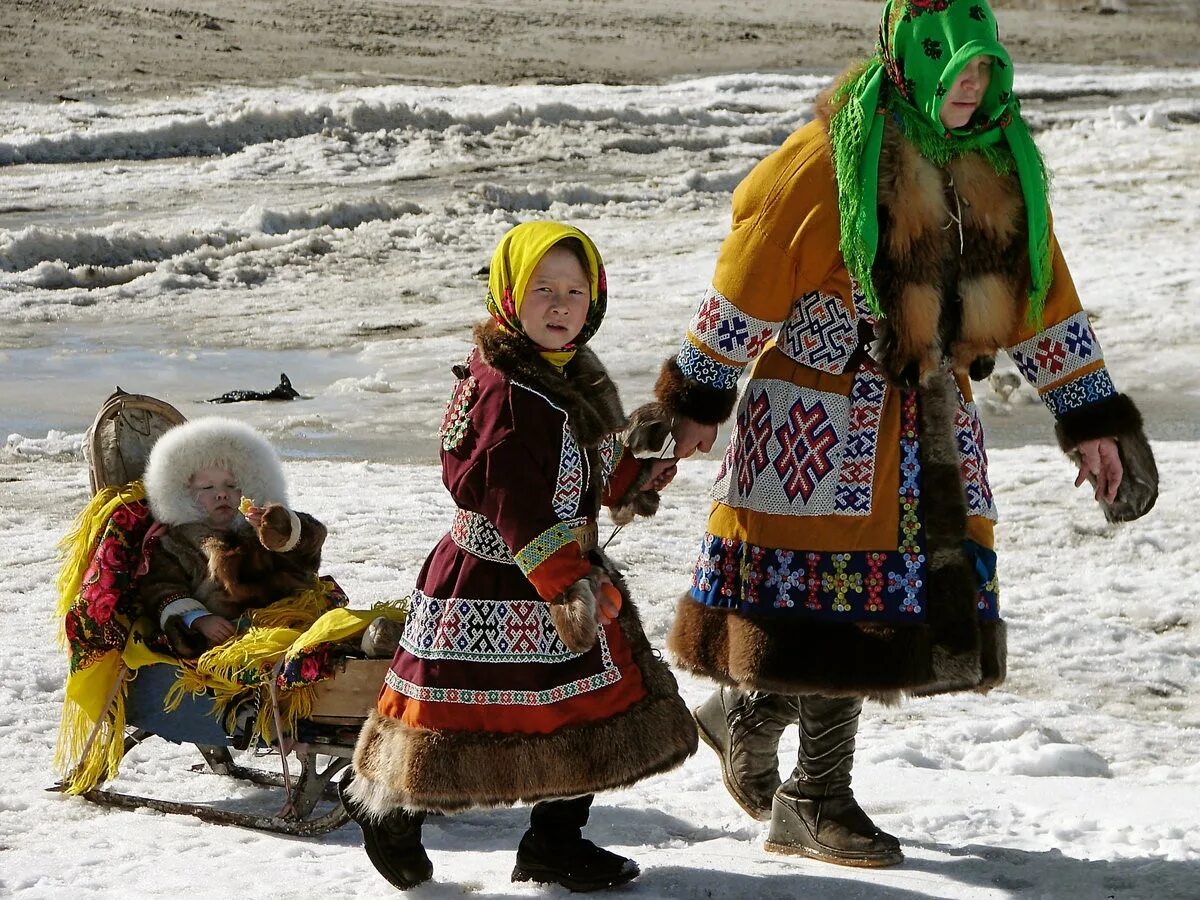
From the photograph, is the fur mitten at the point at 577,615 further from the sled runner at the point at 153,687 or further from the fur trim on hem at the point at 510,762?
the sled runner at the point at 153,687

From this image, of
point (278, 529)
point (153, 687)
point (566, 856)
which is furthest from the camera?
point (153, 687)

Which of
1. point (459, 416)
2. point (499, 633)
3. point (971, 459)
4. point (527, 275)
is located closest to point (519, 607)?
point (499, 633)

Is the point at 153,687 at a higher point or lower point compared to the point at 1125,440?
lower

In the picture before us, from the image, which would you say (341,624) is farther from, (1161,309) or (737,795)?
(1161,309)

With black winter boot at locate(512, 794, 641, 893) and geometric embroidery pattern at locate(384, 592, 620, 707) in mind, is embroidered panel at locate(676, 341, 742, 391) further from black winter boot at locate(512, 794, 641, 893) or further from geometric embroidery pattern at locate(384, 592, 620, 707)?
black winter boot at locate(512, 794, 641, 893)

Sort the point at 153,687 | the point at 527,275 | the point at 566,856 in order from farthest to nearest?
the point at 153,687 < the point at 566,856 < the point at 527,275

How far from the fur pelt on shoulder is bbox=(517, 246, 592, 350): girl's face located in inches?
22.3

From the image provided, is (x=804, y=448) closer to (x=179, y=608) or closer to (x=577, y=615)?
(x=577, y=615)

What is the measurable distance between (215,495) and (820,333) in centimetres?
163

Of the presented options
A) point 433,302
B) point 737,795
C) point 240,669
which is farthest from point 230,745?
point 433,302

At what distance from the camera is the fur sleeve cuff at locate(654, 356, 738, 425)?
10.4 ft

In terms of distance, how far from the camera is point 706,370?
316 cm

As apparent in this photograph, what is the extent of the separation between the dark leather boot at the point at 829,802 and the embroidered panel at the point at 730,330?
0.70 m

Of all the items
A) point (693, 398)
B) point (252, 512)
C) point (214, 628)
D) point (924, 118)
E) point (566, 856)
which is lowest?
point (566, 856)
